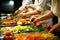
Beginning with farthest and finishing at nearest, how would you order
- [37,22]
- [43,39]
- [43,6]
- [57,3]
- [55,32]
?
[43,6]
[37,22]
[57,3]
[55,32]
[43,39]

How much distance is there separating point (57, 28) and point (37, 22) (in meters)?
0.68

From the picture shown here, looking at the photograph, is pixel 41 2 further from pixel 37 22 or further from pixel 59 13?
pixel 59 13

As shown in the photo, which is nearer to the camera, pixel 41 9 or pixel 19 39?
pixel 19 39

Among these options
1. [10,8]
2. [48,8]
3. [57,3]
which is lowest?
[10,8]

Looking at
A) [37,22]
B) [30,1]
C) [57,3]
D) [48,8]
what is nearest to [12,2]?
[30,1]

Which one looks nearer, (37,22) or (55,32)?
(55,32)

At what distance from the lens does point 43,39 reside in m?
1.27

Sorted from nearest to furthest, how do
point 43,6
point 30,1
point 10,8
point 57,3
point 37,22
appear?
point 57,3, point 37,22, point 43,6, point 30,1, point 10,8

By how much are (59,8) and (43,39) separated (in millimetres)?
411

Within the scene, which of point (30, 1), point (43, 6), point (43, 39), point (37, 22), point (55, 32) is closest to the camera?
point (43, 39)

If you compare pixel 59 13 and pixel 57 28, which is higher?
pixel 59 13

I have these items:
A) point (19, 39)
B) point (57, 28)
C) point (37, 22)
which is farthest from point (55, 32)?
Result: point (37, 22)

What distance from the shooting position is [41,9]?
250cm

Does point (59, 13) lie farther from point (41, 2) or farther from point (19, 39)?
point (41, 2)
